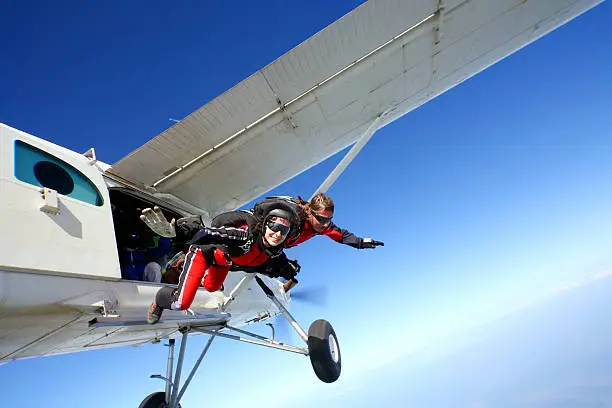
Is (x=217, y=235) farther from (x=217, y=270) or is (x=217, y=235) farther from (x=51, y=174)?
(x=51, y=174)

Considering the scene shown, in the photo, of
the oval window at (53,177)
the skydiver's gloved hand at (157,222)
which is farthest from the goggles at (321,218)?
the oval window at (53,177)

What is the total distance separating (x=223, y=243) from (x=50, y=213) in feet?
4.38

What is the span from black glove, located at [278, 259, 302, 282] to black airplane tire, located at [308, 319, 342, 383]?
0.71 meters

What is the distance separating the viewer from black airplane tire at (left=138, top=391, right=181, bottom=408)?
4811mm

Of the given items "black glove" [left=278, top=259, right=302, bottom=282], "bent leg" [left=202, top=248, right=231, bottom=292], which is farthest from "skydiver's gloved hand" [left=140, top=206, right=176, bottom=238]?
"black glove" [left=278, top=259, right=302, bottom=282]

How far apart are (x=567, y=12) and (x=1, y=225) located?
7.14 m

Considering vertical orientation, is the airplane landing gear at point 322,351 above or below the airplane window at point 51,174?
below

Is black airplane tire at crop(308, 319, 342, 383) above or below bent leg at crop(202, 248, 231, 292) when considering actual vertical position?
below

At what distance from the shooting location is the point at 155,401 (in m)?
4.91

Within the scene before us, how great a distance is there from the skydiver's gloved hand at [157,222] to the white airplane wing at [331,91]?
1.61m

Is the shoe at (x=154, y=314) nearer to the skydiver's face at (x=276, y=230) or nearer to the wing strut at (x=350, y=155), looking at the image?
the skydiver's face at (x=276, y=230)

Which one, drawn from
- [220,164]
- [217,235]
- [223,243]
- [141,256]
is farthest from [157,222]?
[141,256]

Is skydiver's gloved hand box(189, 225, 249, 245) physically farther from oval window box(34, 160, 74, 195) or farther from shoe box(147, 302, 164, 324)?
oval window box(34, 160, 74, 195)

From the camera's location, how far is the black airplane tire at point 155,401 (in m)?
4.81
